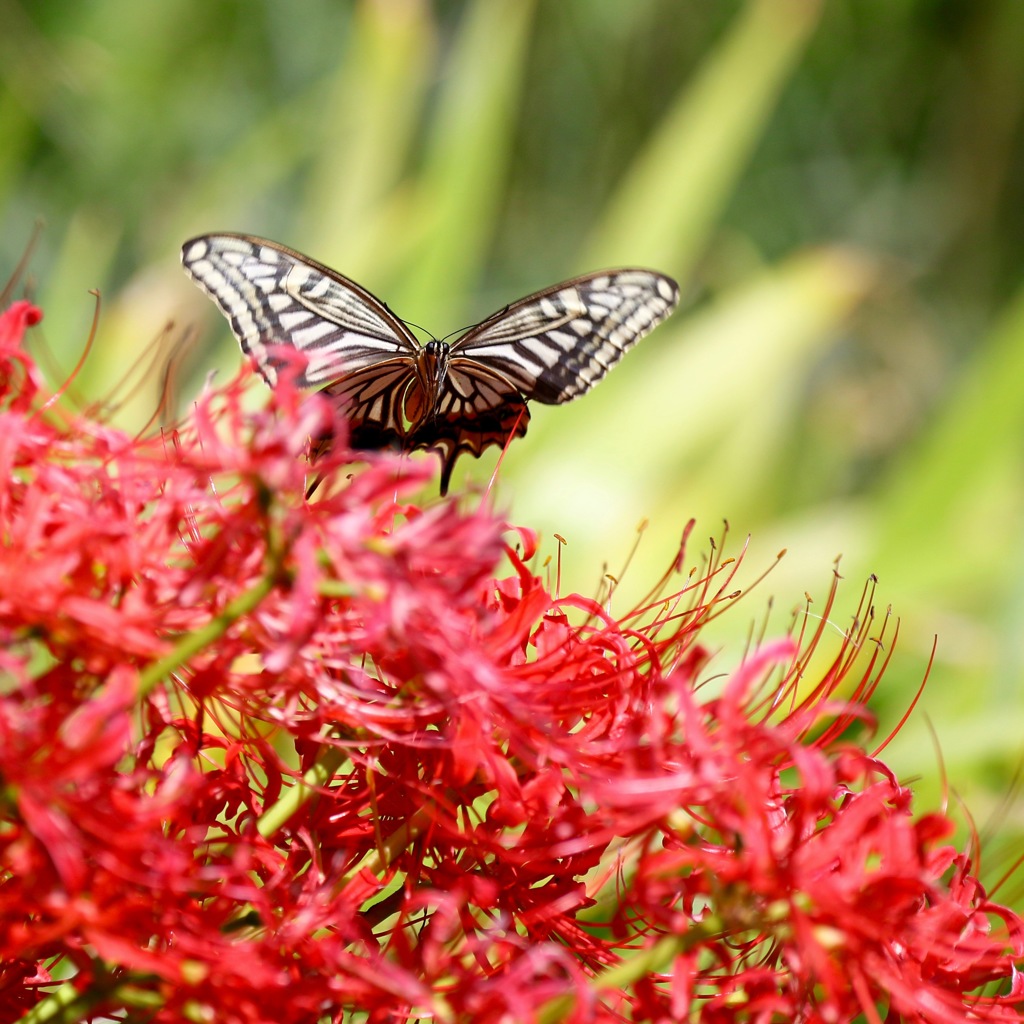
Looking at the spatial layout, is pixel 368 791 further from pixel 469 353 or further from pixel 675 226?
pixel 675 226

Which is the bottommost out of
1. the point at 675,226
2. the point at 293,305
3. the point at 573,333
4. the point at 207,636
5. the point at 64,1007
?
the point at 64,1007

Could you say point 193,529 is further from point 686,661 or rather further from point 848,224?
point 848,224

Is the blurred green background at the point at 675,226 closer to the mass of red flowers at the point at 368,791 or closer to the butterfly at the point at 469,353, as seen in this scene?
the butterfly at the point at 469,353

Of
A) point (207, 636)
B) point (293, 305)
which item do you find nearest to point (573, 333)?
point (293, 305)

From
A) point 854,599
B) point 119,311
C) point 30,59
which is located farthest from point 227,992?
point 30,59

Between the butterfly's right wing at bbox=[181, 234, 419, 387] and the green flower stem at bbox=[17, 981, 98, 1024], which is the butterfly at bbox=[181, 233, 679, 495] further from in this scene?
the green flower stem at bbox=[17, 981, 98, 1024]

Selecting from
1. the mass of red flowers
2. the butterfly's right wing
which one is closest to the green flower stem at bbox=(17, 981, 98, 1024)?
the mass of red flowers

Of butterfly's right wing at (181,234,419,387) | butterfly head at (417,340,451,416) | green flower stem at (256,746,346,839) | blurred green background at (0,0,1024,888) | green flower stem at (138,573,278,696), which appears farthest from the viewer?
blurred green background at (0,0,1024,888)
